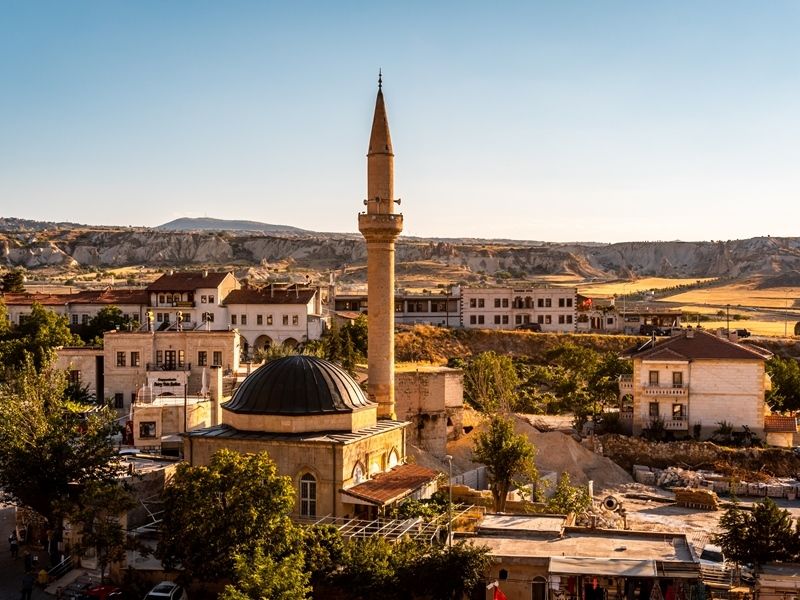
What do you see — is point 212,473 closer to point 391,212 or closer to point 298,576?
point 298,576

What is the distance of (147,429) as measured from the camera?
3506cm

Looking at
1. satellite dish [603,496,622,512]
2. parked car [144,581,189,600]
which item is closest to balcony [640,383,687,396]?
satellite dish [603,496,622,512]

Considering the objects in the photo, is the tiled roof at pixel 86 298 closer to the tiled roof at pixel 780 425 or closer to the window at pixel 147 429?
the window at pixel 147 429

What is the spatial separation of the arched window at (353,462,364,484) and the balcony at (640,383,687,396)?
922 inches

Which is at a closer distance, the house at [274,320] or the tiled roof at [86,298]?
the house at [274,320]

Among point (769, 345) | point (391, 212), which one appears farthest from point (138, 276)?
point (391, 212)

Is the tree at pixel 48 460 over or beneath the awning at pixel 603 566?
over

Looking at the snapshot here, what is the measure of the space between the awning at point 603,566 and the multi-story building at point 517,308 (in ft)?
191

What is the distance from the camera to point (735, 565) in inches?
964

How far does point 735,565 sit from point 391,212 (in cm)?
1576

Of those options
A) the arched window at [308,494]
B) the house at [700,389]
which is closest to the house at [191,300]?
the house at [700,389]

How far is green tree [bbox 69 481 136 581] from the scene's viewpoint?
23656 mm

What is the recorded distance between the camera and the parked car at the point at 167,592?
2255 cm

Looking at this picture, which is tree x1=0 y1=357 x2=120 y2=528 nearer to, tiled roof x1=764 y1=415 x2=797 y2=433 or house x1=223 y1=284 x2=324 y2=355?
tiled roof x1=764 y1=415 x2=797 y2=433
